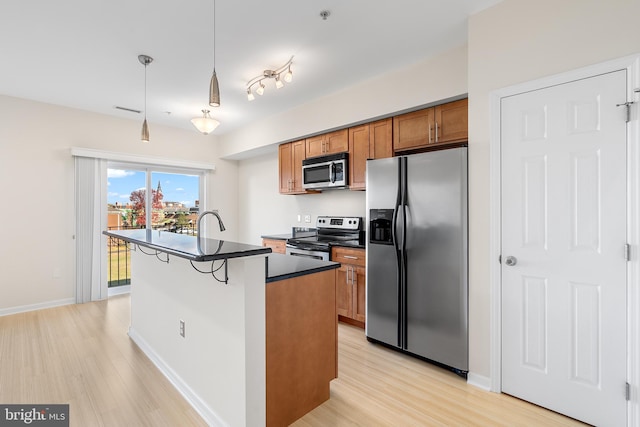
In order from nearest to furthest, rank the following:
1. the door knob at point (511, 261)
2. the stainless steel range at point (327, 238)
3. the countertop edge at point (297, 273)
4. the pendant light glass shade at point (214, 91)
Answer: the countertop edge at point (297, 273), the pendant light glass shade at point (214, 91), the door knob at point (511, 261), the stainless steel range at point (327, 238)

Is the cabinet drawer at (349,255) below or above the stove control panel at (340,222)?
below

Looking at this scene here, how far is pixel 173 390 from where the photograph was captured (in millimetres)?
2230

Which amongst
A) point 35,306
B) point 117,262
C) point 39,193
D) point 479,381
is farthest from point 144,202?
point 479,381

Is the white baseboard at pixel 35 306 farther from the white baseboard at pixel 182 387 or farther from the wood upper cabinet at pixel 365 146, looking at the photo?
the wood upper cabinet at pixel 365 146

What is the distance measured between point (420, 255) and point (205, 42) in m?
2.64

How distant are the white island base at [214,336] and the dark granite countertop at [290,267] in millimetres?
145

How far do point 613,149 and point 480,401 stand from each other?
1804 millimetres

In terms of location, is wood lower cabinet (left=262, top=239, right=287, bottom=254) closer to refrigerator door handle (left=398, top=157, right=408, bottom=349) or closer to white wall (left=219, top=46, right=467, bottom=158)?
white wall (left=219, top=46, right=467, bottom=158)

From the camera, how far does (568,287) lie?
191 centimetres

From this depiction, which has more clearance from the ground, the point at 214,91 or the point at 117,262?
the point at 214,91

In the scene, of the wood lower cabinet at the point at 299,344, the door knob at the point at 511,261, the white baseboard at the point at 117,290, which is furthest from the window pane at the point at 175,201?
the door knob at the point at 511,261

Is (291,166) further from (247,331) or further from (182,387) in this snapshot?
(247,331)

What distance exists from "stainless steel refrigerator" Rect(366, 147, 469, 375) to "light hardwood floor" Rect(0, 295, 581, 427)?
227 millimetres

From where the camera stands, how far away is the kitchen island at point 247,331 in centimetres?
161
